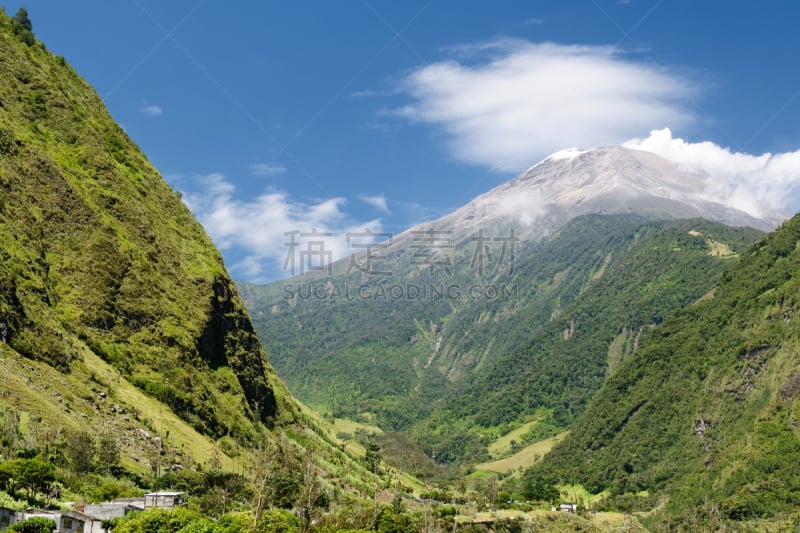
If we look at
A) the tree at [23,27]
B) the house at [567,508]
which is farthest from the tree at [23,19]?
the house at [567,508]

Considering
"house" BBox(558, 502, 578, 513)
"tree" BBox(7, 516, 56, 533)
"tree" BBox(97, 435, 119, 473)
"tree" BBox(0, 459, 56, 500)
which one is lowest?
"house" BBox(558, 502, 578, 513)

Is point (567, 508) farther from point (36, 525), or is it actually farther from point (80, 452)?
point (36, 525)

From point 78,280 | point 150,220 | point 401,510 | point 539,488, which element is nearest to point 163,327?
point 78,280

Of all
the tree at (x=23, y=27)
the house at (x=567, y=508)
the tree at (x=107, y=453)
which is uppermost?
the tree at (x=23, y=27)

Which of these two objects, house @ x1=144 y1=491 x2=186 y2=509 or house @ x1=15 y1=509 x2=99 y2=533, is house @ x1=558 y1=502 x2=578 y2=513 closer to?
house @ x1=144 y1=491 x2=186 y2=509

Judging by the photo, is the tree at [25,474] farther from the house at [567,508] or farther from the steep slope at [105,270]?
the house at [567,508]

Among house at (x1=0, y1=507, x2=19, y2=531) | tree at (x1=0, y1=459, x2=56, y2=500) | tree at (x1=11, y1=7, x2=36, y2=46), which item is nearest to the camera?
house at (x1=0, y1=507, x2=19, y2=531)

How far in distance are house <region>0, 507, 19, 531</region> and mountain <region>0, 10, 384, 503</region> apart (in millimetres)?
5977

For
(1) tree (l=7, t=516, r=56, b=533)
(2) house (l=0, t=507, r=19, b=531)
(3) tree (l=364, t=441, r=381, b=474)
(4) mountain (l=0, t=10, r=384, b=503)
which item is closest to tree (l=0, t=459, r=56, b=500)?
(4) mountain (l=0, t=10, r=384, b=503)

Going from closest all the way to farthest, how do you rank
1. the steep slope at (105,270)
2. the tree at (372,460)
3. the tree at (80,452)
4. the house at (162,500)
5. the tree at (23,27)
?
the house at (162,500)
the tree at (80,452)
the steep slope at (105,270)
the tree at (23,27)
the tree at (372,460)

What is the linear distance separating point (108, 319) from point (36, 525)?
57.2 metres

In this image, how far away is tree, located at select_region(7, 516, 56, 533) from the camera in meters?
59.7

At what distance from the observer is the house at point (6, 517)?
204 ft

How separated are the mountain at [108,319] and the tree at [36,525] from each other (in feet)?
31.4
